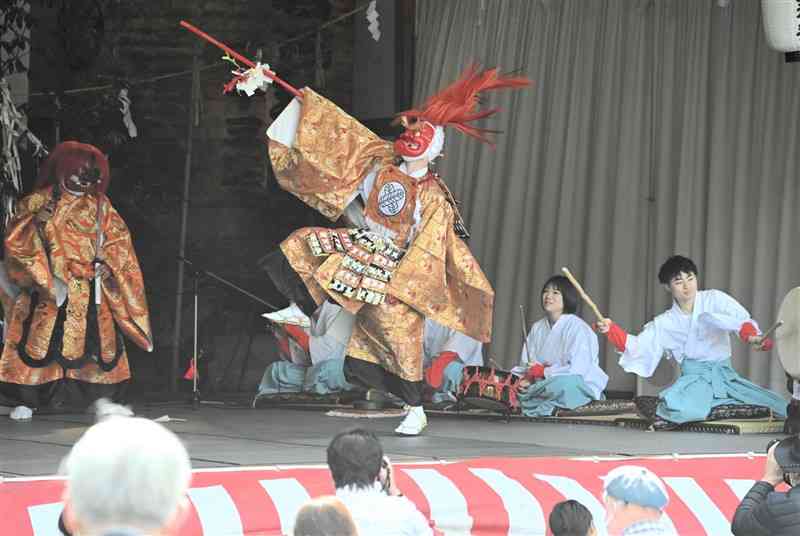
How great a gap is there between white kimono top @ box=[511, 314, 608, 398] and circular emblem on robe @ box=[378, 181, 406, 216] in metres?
1.36

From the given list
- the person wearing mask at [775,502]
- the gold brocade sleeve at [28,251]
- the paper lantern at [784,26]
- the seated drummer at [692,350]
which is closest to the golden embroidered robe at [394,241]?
the seated drummer at [692,350]

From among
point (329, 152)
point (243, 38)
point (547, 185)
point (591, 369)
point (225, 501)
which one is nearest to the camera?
point (225, 501)

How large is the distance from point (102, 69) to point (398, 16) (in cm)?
182

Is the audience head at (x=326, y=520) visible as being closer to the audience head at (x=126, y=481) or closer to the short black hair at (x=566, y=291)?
the audience head at (x=126, y=481)

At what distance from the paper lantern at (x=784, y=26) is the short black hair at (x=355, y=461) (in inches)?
160

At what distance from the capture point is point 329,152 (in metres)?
6.11

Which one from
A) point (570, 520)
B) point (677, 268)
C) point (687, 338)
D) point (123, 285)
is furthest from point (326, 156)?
point (570, 520)

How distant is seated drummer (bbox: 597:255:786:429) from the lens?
610cm

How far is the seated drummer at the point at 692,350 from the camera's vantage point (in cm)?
610

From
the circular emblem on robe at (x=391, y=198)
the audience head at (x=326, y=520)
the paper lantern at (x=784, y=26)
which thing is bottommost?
the audience head at (x=326, y=520)

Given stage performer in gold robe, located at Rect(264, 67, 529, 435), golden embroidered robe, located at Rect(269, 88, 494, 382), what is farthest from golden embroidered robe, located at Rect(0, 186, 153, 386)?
golden embroidered robe, located at Rect(269, 88, 494, 382)

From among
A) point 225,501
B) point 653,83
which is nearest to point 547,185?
point 653,83

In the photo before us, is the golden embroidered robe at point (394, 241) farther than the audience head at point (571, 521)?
Yes

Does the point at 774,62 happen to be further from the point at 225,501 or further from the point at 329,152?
the point at 225,501
